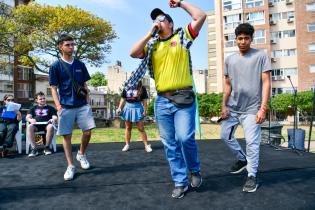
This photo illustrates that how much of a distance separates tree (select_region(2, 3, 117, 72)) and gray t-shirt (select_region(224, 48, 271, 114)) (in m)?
23.4


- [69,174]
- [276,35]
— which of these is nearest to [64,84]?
[69,174]

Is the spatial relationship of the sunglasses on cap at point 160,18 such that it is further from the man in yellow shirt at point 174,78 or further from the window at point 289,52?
the window at point 289,52

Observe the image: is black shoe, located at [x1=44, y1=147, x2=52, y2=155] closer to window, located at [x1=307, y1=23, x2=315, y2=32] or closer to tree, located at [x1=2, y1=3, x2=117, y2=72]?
tree, located at [x1=2, y1=3, x2=117, y2=72]

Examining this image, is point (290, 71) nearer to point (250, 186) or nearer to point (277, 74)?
point (277, 74)

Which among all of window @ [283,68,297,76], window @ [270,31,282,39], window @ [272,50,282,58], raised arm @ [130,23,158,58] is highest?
window @ [270,31,282,39]

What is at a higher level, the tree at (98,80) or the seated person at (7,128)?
the tree at (98,80)

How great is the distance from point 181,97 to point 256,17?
39.3 metres

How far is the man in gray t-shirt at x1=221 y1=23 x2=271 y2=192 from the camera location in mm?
3189

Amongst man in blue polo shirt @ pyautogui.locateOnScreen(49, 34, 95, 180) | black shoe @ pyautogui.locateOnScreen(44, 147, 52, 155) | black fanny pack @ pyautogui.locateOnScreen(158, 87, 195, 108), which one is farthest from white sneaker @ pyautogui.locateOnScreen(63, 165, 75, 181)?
black shoe @ pyautogui.locateOnScreen(44, 147, 52, 155)

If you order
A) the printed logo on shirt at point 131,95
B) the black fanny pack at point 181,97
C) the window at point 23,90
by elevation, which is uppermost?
the window at point 23,90

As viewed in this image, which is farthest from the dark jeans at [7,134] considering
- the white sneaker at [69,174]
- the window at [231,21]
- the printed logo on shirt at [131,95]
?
the window at [231,21]

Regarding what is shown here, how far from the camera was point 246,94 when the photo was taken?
3.34 m

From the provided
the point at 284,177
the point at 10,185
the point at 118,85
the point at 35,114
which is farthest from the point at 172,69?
the point at 118,85

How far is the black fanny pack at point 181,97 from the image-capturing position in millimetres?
2975
